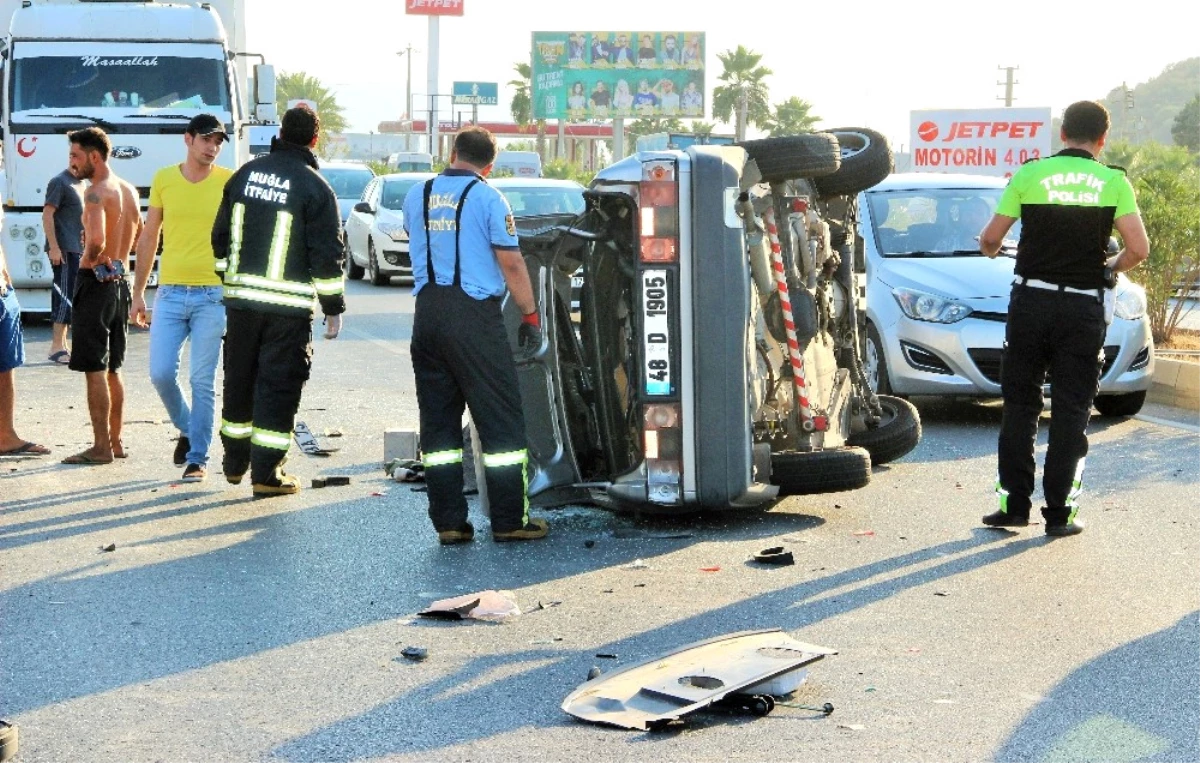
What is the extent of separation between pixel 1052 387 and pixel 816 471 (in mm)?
1097

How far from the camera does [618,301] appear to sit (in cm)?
847

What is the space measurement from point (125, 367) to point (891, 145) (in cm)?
796

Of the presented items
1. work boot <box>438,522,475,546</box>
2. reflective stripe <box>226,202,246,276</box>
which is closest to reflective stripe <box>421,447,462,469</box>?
work boot <box>438,522,475,546</box>

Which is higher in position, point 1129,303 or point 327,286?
point 327,286

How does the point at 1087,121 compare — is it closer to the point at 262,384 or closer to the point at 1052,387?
the point at 1052,387

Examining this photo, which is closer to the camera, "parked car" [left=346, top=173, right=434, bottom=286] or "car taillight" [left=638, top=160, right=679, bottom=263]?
"car taillight" [left=638, top=160, right=679, bottom=263]

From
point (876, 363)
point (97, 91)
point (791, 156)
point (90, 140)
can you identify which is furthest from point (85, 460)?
point (97, 91)

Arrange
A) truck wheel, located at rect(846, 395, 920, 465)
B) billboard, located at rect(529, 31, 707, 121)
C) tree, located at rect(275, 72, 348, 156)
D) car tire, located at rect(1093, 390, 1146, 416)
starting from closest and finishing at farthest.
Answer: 1. truck wheel, located at rect(846, 395, 920, 465)
2. car tire, located at rect(1093, 390, 1146, 416)
3. billboard, located at rect(529, 31, 707, 121)
4. tree, located at rect(275, 72, 348, 156)

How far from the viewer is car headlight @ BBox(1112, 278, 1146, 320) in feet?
40.1

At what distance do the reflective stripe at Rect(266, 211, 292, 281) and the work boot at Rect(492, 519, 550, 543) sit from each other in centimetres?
190

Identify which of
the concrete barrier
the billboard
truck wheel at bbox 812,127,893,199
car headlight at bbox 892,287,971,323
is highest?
the billboard

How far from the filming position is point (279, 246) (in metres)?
9.18

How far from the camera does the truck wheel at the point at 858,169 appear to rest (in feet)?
31.1

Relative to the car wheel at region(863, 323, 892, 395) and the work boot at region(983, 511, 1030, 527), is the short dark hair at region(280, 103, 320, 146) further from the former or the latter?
the car wheel at region(863, 323, 892, 395)
